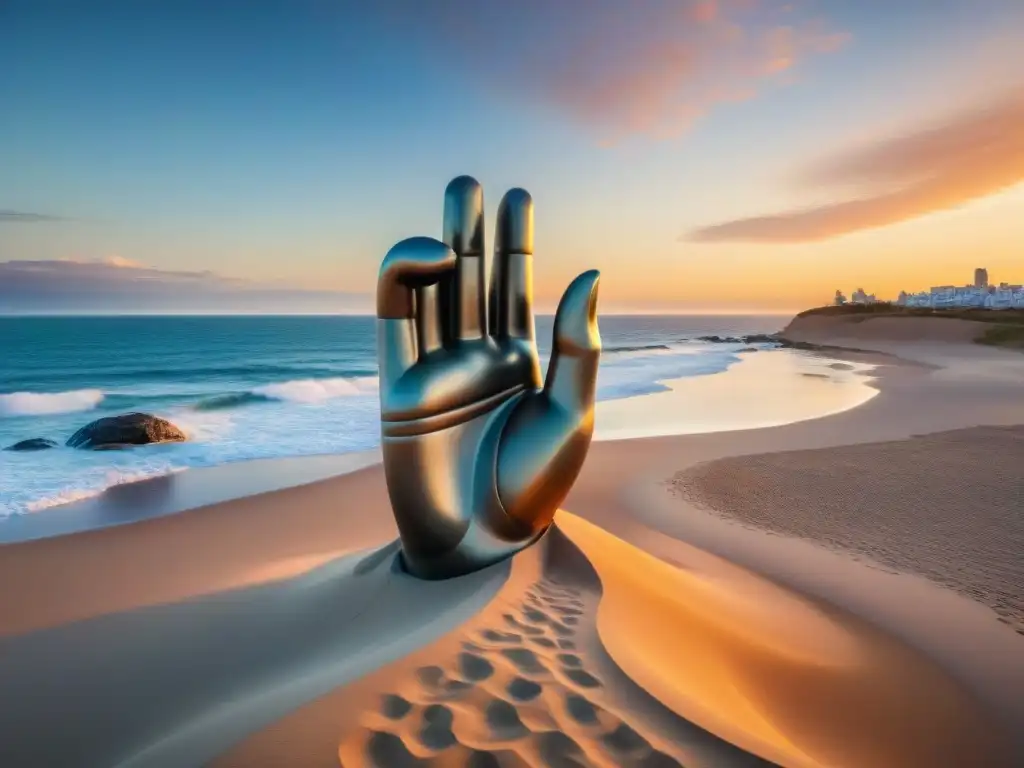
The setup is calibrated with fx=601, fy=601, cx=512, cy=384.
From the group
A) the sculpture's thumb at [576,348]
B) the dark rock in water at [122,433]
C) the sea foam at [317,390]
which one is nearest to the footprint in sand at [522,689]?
the sculpture's thumb at [576,348]

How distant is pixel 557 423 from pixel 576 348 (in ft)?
1.66

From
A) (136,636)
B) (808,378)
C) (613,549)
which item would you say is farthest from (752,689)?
(808,378)

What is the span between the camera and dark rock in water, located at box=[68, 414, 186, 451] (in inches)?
456

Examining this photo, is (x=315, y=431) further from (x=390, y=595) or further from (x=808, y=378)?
(x=808, y=378)

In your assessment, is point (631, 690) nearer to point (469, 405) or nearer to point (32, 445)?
point (469, 405)

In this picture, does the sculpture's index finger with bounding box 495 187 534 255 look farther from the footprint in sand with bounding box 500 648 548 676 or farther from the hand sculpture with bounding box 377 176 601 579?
the footprint in sand with bounding box 500 648 548 676

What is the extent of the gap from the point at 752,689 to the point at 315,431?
1173 centimetres

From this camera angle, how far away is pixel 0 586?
5016mm

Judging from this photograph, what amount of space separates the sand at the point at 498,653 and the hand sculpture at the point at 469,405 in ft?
1.15

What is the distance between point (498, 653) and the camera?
8.81 feet

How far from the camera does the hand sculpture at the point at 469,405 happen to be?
12.0ft

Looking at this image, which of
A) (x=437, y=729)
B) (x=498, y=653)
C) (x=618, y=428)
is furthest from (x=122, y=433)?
(x=437, y=729)

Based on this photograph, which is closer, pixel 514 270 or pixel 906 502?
pixel 514 270

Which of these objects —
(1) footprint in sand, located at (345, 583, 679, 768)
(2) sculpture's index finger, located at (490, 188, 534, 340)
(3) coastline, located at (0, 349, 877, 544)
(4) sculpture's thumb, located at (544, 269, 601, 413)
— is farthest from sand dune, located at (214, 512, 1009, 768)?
(3) coastline, located at (0, 349, 877, 544)
